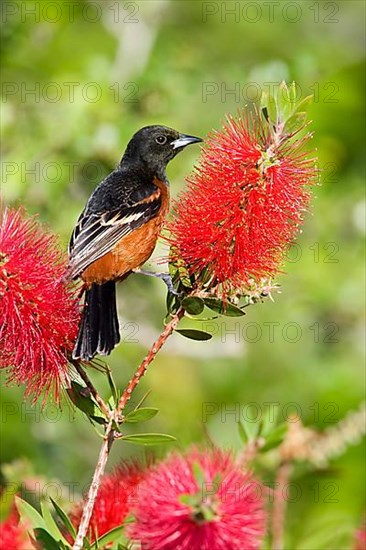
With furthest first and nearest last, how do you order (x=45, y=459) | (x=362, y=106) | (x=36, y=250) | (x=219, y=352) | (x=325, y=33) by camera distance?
(x=325, y=33) < (x=362, y=106) < (x=219, y=352) < (x=45, y=459) < (x=36, y=250)

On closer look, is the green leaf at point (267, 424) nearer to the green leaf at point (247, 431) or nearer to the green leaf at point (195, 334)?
the green leaf at point (247, 431)

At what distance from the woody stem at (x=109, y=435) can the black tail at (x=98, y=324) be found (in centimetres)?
14

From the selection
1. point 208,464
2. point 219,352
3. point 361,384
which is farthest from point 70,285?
point 361,384

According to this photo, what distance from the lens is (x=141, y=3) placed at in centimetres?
496

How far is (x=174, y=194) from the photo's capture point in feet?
13.4

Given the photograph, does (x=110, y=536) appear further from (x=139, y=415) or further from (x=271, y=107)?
(x=271, y=107)

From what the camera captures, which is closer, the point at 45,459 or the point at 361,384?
the point at 45,459

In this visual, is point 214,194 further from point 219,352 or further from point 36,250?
point 219,352

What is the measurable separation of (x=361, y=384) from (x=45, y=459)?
1.72 metres

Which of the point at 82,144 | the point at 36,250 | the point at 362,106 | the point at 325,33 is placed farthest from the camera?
the point at 325,33

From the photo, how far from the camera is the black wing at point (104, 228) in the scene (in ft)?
8.49

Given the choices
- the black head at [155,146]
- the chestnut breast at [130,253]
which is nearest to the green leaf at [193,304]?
the chestnut breast at [130,253]

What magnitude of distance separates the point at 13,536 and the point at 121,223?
39.3 inches

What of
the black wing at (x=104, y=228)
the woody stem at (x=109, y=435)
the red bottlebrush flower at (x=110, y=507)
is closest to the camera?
the woody stem at (x=109, y=435)
